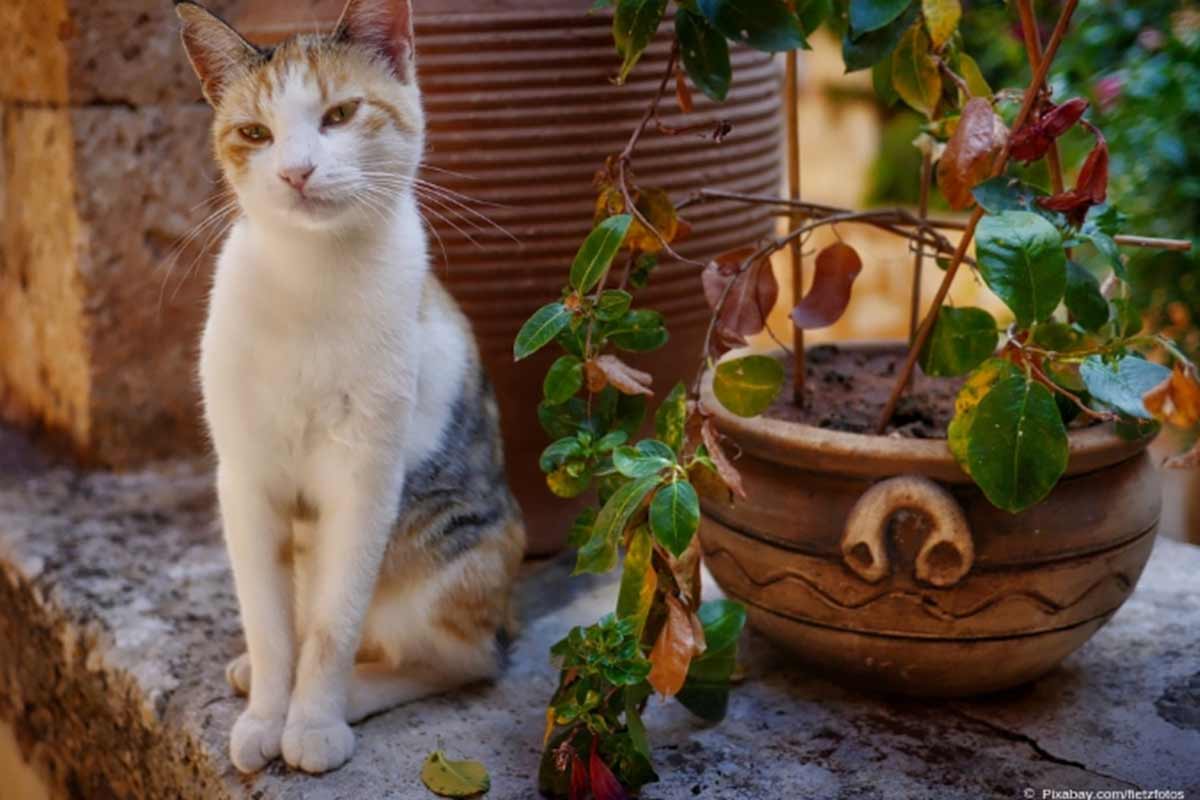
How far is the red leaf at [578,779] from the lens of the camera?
1.16 meters

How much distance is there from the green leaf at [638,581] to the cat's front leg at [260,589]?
0.40 metres

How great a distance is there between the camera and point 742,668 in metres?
1.47

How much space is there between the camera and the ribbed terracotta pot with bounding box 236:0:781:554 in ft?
5.21

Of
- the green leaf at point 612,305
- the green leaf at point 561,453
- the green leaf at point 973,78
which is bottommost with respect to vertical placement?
the green leaf at point 561,453

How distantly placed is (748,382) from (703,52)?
35 cm

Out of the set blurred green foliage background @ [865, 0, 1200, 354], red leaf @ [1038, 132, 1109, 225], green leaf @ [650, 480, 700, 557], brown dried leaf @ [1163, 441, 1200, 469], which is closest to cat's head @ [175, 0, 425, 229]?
green leaf @ [650, 480, 700, 557]

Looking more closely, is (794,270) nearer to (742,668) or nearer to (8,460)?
(742,668)

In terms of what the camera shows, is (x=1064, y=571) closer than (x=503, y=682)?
Yes

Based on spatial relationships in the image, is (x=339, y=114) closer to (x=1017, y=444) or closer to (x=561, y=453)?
(x=561, y=453)

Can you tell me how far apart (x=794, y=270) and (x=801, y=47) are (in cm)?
34

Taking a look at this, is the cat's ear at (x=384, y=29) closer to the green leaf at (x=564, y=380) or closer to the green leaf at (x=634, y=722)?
the green leaf at (x=564, y=380)

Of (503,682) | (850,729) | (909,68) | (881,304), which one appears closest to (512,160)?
(909,68)

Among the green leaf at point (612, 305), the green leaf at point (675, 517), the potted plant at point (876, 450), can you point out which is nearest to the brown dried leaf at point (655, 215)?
the potted plant at point (876, 450)

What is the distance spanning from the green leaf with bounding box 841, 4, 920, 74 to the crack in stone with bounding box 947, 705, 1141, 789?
0.70 metres
